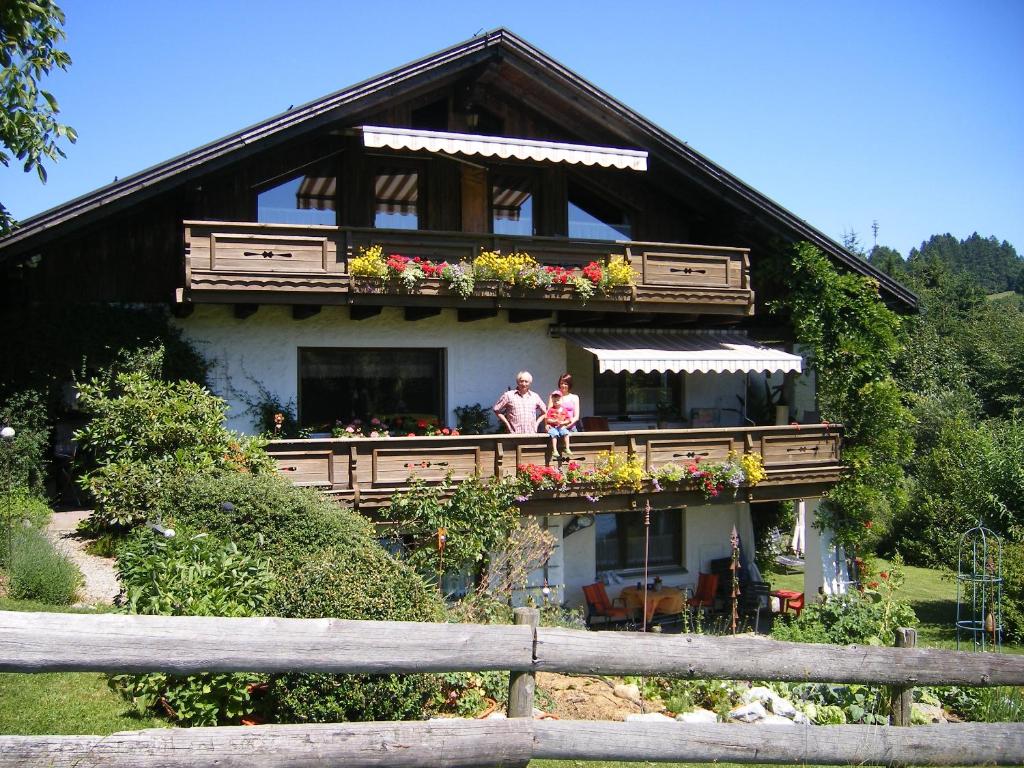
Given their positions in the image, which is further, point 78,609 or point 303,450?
point 303,450

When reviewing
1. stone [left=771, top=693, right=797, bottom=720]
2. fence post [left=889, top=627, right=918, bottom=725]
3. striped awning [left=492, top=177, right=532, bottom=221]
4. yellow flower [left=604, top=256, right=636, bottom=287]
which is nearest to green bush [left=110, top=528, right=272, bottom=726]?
fence post [left=889, top=627, right=918, bottom=725]

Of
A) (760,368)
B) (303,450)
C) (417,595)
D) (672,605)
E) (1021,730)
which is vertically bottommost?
(672,605)

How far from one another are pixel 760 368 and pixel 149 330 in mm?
10599

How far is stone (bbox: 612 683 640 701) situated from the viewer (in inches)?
367

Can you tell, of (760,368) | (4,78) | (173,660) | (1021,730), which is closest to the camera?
(173,660)

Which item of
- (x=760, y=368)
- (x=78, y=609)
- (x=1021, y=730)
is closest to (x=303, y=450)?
(x=78, y=609)

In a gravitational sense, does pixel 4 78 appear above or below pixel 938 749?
above

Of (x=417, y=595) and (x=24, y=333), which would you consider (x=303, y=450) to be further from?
(x=417, y=595)

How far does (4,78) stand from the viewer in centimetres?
1150

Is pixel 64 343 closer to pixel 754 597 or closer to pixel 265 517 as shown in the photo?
pixel 265 517

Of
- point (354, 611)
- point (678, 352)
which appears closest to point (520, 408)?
point (678, 352)

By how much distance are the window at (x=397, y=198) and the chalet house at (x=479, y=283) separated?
0.13 ft

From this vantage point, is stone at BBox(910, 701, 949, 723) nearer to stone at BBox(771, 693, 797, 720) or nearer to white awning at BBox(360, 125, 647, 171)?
stone at BBox(771, 693, 797, 720)

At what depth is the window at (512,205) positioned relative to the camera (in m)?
17.8
